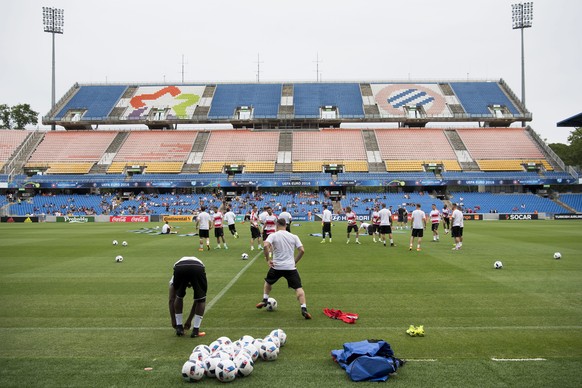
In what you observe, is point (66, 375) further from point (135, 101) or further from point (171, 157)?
point (135, 101)

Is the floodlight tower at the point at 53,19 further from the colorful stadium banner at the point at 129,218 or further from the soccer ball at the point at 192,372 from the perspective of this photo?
the soccer ball at the point at 192,372

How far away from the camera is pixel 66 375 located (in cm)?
602

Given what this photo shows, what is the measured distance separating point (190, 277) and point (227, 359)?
6.79 ft

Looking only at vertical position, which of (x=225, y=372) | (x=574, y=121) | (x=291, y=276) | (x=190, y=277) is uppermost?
(x=574, y=121)

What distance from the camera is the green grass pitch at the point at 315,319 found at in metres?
6.09

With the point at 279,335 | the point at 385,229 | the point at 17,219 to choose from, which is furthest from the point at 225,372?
the point at 17,219

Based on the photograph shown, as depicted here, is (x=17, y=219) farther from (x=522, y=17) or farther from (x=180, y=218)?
(x=522, y=17)

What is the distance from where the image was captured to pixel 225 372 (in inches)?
232

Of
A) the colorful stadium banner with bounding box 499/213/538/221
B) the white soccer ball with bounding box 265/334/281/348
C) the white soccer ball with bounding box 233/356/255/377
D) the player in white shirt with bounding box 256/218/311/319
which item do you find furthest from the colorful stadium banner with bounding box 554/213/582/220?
the white soccer ball with bounding box 233/356/255/377

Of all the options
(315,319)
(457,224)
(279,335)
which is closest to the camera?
(279,335)

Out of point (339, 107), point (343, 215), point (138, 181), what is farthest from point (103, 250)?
point (339, 107)

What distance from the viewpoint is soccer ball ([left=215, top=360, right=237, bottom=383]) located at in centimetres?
590

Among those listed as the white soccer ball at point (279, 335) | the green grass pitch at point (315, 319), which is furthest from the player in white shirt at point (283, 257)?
the white soccer ball at point (279, 335)

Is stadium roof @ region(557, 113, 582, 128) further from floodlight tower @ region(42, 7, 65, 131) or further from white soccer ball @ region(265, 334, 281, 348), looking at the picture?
floodlight tower @ region(42, 7, 65, 131)
